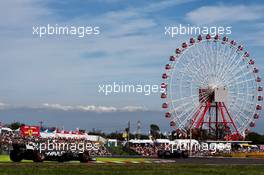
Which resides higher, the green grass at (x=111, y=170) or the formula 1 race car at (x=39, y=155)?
the formula 1 race car at (x=39, y=155)

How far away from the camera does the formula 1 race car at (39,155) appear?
53.2m

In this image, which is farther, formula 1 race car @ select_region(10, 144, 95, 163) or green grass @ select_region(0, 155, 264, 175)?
formula 1 race car @ select_region(10, 144, 95, 163)

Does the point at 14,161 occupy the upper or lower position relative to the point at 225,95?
lower

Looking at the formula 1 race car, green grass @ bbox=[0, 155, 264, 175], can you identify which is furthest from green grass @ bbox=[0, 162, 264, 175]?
the formula 1 race car

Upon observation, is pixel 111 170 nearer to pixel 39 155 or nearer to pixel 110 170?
pixel 110 170

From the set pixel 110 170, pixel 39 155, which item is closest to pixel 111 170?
pixel 110 170

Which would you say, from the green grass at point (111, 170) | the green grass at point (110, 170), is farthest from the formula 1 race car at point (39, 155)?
the green grass at point (110, 170)

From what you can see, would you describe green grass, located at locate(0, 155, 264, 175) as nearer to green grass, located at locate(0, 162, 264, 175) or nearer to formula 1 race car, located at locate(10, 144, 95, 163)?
green grass, located at locate(0, 162, 264, 175)

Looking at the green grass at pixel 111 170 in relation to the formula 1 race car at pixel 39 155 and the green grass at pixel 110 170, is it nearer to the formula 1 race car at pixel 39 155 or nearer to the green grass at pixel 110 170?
the green grass at pixel 110 170

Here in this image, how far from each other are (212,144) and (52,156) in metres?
60.8

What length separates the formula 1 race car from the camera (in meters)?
53.2

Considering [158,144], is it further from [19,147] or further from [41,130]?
[19,147]

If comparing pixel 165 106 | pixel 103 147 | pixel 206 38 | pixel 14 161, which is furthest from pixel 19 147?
pixel 206 38

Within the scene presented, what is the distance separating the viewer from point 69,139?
8119 centimetres
